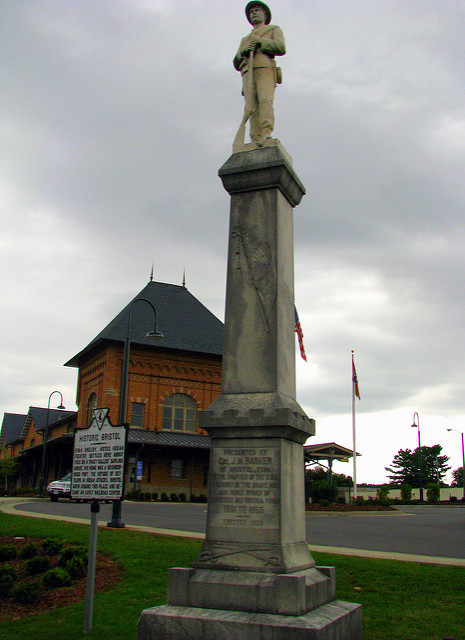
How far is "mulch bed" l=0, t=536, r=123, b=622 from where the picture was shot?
984cm

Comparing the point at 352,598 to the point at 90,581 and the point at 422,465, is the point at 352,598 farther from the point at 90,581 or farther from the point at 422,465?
the point at 422,465

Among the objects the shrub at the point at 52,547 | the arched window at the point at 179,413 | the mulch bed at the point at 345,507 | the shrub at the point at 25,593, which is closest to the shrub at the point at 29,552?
the shrub at the point at 52,547

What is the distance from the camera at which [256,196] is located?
8.30 meters

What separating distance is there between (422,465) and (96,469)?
4211 inches

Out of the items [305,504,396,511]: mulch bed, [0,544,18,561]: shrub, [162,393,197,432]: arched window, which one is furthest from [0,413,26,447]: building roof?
[0,544,18,561]: shrub

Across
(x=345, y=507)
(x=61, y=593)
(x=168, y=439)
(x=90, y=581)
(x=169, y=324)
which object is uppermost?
(x=169, y=324)

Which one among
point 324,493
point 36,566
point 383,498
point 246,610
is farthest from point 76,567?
point 383,498

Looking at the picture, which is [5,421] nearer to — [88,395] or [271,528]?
[88,395]

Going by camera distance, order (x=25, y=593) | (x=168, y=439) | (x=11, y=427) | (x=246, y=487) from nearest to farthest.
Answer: (x=246, y=487) → (x=25, y=593) → (x=168, y=439) → (x=11, y=427)

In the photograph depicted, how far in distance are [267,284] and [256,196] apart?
127cm

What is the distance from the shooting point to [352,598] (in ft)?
30.1

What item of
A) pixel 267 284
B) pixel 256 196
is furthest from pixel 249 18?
pixel 267 284

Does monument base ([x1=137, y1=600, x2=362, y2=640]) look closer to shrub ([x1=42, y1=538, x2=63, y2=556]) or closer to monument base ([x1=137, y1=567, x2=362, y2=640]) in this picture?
monument base ([x1=137, y1=567, x2=362, y2=640])

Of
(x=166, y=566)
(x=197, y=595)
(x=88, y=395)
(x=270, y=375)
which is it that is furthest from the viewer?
(x=88, y=395)
